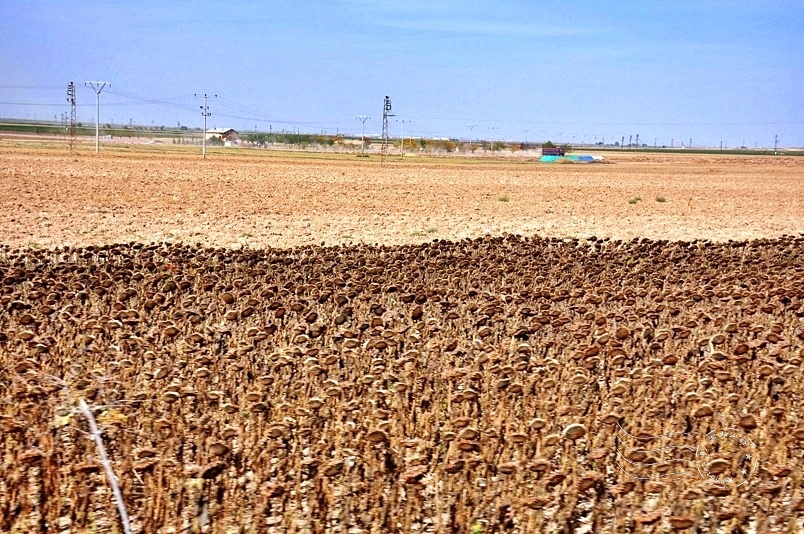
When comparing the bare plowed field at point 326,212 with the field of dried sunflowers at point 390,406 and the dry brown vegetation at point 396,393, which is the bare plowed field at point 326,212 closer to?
the dry brown vegetation at point 396,393

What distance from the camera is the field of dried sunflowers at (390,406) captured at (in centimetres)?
507

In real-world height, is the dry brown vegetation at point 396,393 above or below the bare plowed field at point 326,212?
below

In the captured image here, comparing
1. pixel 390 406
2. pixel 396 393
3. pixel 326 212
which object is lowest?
pixel 390 406

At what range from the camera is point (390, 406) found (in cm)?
676

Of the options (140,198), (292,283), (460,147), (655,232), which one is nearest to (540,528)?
(292,283)

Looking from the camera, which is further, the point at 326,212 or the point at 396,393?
the point at 326,212

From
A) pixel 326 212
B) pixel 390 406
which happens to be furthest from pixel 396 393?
pixel 326 212

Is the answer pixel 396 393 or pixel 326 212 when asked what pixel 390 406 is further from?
pixel 326 212

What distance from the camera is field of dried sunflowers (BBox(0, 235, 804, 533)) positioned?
5.07 metres

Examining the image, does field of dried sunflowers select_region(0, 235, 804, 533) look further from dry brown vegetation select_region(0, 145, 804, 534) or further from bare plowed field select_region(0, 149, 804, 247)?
bare plowed field select_region(0, 149, 804, 247)

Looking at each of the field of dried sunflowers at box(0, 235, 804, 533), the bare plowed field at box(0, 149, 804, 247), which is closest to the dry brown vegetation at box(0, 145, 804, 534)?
the field of dried sunflowers at box(0, 235, 804, 533)

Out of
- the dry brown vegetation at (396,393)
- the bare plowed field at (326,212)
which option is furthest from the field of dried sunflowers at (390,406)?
the bare plowed field at (326,212)

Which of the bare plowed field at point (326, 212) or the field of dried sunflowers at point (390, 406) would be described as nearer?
the field of dried sunflowers at point (390, 406)

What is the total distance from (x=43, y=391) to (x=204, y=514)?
77.2 inches
